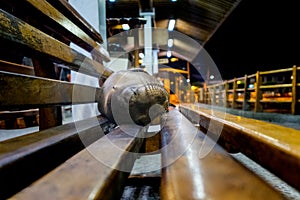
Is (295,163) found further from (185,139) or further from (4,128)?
(4,128)

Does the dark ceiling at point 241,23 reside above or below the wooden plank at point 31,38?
above

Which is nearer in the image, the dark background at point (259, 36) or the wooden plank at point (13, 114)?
the wooden plank at point (13, 114)

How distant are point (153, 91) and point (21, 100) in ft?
2.13

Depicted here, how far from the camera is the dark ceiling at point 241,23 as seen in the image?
20.7 feet

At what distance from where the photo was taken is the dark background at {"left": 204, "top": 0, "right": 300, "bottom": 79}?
6137 mm

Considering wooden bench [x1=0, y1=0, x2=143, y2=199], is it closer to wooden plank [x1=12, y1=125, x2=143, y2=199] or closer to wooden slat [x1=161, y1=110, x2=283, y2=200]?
wooden plank [x1=12, y1=125, x2=143, y2=199]

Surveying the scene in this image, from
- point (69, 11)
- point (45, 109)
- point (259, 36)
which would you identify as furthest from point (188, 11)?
point (45, 109)

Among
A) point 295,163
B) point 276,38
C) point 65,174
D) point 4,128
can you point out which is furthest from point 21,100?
point 276,38

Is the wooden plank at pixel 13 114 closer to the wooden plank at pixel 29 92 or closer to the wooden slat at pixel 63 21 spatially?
the wooden slat at pixel 63 21

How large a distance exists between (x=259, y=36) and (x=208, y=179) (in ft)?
30.1

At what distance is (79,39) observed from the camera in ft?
5.57

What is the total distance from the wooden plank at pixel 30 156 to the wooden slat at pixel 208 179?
35cm

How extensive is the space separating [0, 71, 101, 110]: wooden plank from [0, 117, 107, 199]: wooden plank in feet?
0.42

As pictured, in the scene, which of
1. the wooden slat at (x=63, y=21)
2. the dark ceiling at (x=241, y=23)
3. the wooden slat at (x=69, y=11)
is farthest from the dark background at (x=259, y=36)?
the wooden slat at (x=63, y=21)
